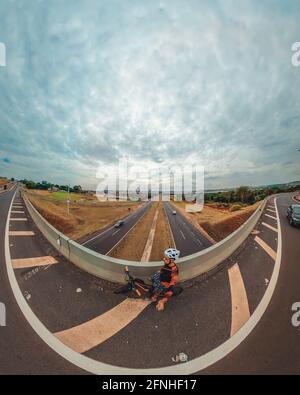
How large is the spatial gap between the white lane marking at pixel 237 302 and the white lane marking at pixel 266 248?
2736 millimetres

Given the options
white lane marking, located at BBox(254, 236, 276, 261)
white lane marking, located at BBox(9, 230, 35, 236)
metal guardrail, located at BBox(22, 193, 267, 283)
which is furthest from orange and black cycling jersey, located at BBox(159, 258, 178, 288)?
white lane marking, located at BBox(9, 230, 35, 236)

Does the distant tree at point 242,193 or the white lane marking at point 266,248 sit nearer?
the white lane marking at point 266,248

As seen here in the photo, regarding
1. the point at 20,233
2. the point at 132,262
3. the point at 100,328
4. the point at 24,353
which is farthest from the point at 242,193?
the point at 24,353

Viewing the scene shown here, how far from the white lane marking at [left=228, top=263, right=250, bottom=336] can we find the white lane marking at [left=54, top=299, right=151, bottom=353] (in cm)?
225

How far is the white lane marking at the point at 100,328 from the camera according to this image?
335cm

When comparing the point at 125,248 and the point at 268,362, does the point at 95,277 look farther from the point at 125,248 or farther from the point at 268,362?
the point at 125,248

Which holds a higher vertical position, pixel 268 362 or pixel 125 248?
pixel 268 362

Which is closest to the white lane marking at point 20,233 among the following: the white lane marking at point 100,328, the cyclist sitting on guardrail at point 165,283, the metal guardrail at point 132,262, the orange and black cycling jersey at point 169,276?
the metal guardrail at point 132,262

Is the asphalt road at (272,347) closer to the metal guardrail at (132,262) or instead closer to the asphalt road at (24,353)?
the metal guardrail at (132,262)

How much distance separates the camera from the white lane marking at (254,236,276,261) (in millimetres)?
7516

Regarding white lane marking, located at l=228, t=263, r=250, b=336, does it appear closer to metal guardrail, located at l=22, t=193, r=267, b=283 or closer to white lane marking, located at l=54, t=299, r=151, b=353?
metal guardrail, located at l=22, t=193, r=267, b=283
